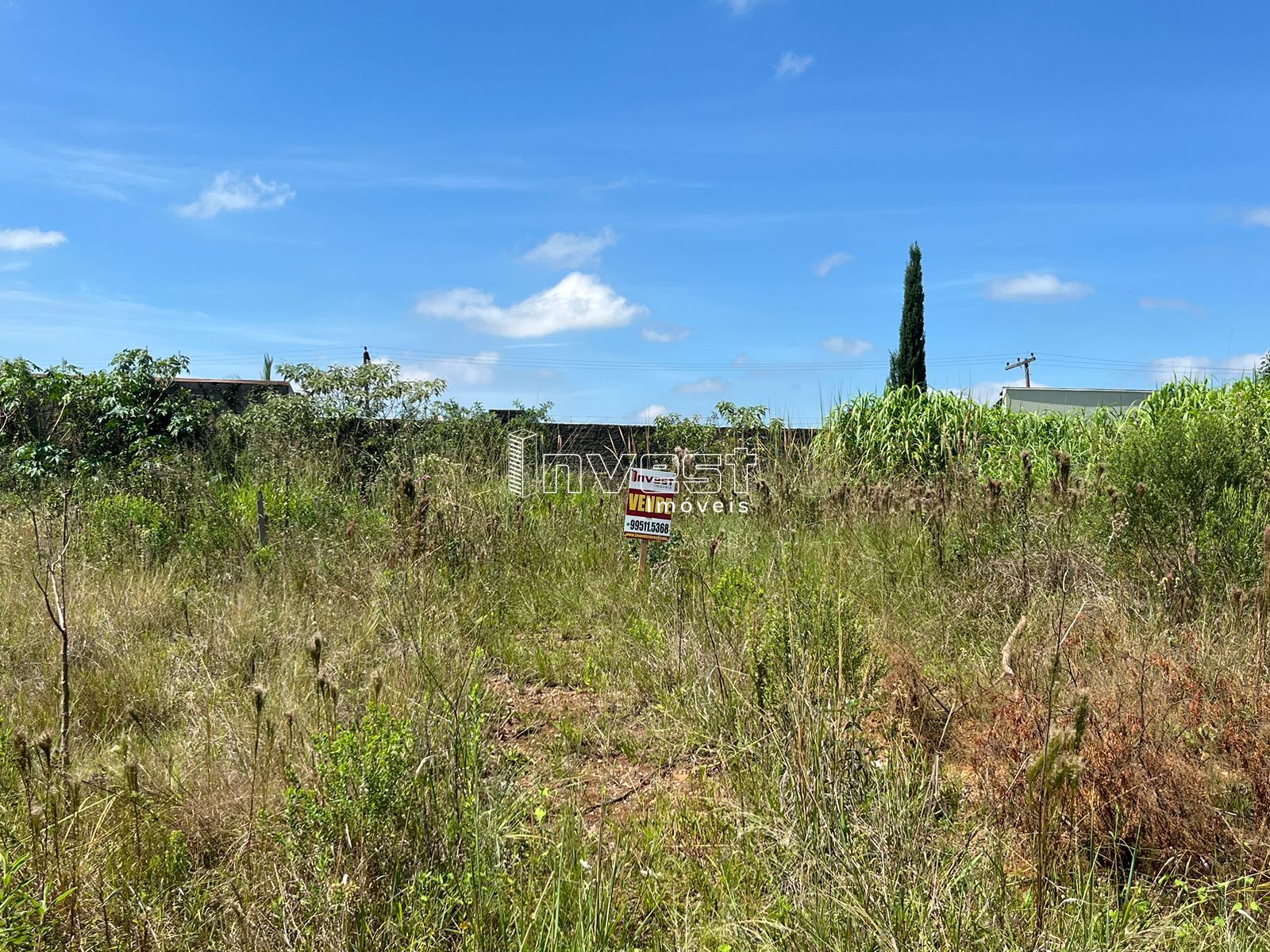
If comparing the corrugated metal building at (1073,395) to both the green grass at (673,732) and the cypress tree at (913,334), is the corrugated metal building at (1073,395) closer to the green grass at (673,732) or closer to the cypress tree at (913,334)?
the cypress tree at (913,334)

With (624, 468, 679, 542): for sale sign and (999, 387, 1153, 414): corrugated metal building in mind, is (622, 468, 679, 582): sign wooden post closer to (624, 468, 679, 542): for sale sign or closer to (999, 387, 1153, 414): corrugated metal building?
(624, 468, 679, 542): for sale sign

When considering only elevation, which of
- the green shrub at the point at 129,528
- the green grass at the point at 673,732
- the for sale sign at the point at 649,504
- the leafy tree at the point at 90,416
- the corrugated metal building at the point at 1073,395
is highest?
the corrugated metal building at the point at 1073,395

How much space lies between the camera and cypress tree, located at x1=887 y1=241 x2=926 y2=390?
76.2ft

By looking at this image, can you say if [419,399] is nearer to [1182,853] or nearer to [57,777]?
[57,777]

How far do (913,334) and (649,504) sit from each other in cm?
1932

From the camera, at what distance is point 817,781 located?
97.1 inches

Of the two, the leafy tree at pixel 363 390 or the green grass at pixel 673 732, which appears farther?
the leafy tree at pixel 363 390

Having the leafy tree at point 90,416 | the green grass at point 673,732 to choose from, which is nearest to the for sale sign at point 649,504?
the green grass at point 673,732

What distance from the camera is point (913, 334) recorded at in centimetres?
2323

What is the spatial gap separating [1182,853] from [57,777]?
3.36 meters

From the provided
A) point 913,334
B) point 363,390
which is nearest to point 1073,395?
point 913,334

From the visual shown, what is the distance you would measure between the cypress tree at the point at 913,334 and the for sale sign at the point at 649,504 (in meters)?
18.7

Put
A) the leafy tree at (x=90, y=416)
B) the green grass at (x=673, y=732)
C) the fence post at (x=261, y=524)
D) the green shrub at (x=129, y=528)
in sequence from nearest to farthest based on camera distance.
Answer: the green grass at (x=673, y=732) → the fence post at (x=261, y=524) → the green shrub at (x=129, y=528) → the leafy tree at (x=90, y=416)

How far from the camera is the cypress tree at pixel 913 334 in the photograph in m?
23.2
